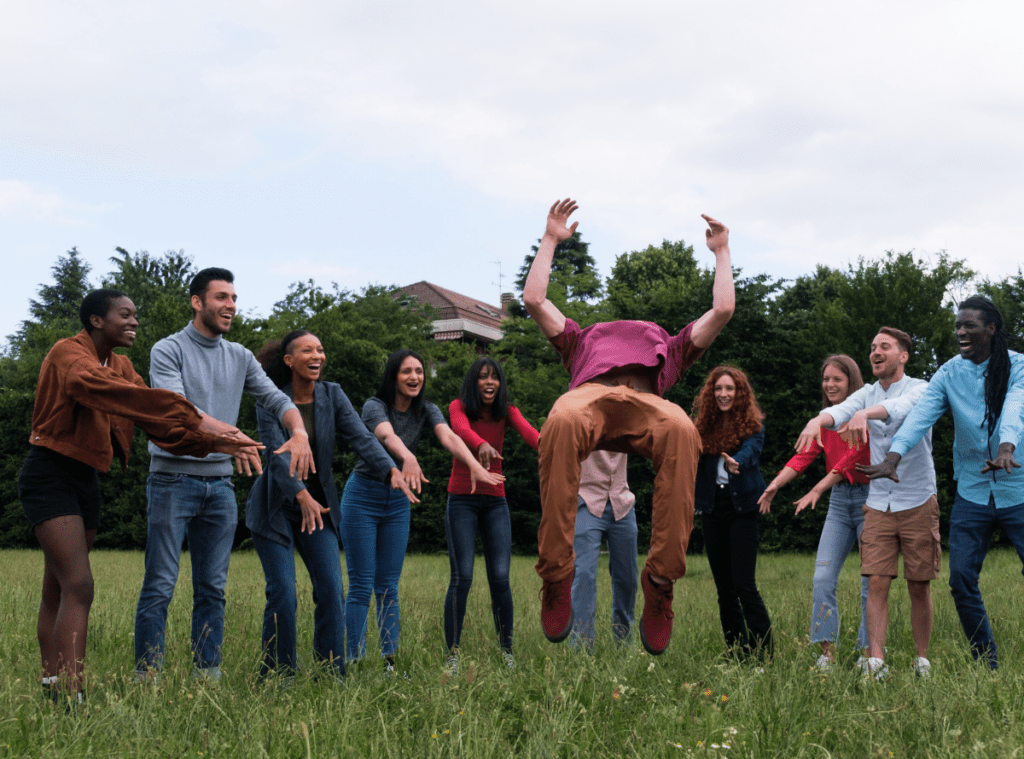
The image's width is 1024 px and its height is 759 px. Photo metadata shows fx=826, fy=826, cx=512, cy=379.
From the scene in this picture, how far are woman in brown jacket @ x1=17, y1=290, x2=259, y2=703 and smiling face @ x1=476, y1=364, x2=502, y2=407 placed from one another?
2.41 metres

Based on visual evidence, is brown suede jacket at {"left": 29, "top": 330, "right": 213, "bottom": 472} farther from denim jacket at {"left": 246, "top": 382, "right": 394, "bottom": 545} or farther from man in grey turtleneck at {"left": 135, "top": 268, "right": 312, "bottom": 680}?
denim jacket at {"left": 246, "top": 382, "right": 394, "bottom": 545}

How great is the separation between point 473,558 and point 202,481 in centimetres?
209

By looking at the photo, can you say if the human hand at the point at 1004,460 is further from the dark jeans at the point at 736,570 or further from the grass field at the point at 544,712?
the dark jeans at the point at 736,570

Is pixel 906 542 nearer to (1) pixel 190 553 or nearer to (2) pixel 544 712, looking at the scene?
(2) pixel 544 712

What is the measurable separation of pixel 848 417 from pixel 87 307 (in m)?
5.17

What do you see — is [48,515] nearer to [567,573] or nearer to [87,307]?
[87,307]

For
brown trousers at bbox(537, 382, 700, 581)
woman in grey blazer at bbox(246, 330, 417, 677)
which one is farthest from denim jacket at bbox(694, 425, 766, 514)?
woman in grey blazer at bbox(246, 330, 417, 677)

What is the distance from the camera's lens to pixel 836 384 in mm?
6715

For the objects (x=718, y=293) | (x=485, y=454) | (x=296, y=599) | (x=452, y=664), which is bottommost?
(x=452, y=664)

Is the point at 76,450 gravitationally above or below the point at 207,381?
below

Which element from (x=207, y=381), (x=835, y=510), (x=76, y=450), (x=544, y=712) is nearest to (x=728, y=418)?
(x=835, y=510)

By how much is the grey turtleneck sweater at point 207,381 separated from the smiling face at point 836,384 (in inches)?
169

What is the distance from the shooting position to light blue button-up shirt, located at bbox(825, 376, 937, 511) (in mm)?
5887

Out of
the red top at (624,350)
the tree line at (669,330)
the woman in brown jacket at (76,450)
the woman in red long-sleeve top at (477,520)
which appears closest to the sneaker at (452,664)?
the woman in red long-sleeve top at (477,520)
